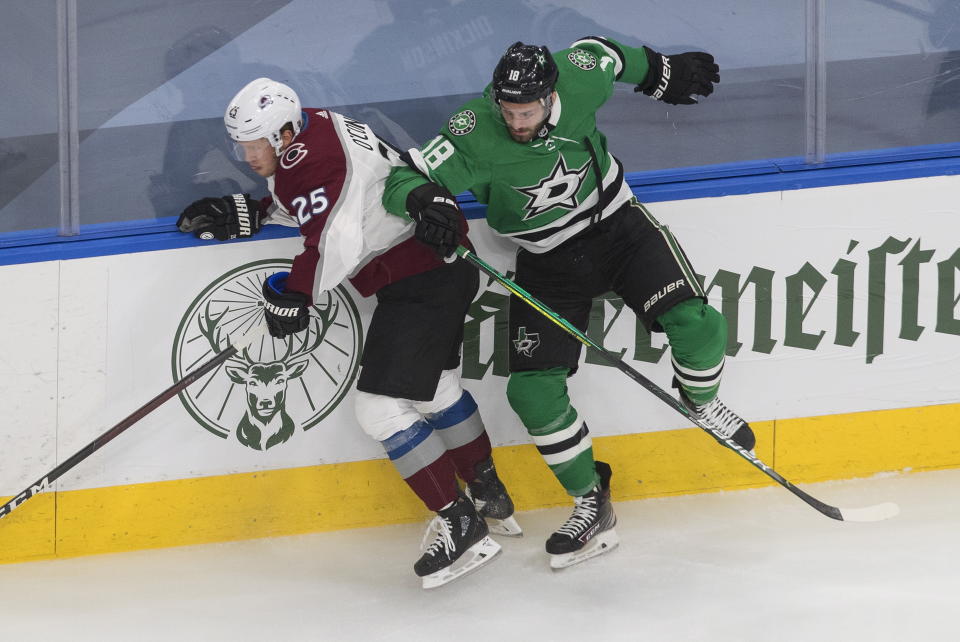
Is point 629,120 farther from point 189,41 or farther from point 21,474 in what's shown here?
point 21,474

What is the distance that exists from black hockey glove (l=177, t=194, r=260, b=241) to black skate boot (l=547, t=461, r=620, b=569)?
1.18 metres

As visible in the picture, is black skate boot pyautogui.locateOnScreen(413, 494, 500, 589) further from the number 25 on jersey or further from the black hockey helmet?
the black hockey helmet

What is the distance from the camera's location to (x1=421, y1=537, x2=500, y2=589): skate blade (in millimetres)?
2754

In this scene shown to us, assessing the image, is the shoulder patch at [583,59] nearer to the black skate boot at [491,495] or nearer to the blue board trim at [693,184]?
the blue board trim at [693,184]

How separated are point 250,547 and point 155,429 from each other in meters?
0.44

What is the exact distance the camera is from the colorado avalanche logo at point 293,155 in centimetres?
260

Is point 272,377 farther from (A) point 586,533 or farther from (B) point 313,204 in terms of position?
(A) point 586,533

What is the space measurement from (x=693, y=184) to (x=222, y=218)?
134 centimetres

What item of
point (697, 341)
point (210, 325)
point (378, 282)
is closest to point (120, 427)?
point (210, 325)

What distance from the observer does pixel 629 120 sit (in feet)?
10.4

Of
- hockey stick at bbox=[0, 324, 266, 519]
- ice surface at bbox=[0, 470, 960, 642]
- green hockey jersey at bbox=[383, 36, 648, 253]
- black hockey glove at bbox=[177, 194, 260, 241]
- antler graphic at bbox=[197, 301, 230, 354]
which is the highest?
green hockey jersey at bbox=[383, 36, 648, 253]

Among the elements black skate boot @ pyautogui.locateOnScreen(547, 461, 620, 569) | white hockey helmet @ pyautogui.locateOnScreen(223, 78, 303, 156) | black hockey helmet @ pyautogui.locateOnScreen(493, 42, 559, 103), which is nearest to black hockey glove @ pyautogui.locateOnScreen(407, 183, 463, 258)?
black hockey helmet @ pyautogui.locateOnScreen(493, 42, 559, 103)

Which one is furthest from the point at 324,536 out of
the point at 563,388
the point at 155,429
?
the point at 563,388

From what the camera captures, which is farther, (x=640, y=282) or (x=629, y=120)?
(x=629, y=120)
